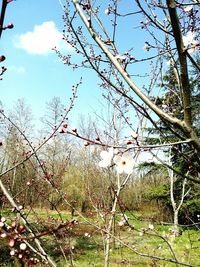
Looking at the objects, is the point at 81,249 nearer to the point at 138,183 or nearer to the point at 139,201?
the point at 139,201

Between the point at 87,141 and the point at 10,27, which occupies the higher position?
the point at 10,27

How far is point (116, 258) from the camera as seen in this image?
1038 centimetres

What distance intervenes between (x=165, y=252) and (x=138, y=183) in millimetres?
19507

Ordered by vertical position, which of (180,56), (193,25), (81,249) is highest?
(193,25)

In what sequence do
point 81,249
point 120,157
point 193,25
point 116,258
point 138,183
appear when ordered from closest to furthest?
point 120,157 < point 193,25 < point 116,258 < point 81,249 < point 138,183

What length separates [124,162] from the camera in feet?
4.72

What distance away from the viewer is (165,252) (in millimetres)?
11062

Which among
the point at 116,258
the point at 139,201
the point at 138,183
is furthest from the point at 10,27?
the point at 138,183

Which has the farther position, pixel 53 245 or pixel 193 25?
pixel 53 245

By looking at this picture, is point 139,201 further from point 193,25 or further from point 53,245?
point 193,25

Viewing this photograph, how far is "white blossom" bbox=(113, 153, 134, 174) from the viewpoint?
4.61ft

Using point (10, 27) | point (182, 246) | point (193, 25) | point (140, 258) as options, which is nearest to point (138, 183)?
point (182, 246)

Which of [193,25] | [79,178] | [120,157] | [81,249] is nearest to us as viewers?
[120,157]

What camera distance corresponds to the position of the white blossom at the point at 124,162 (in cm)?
141
